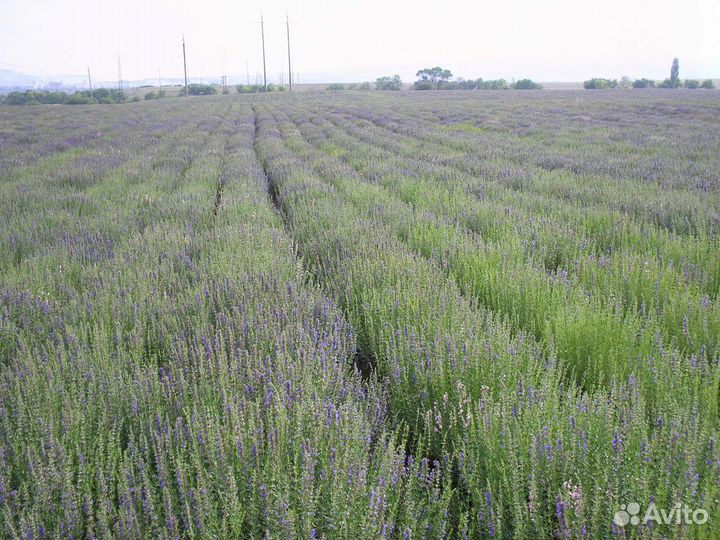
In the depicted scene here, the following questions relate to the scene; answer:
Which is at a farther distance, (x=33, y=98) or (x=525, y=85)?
(x=525, y=85)

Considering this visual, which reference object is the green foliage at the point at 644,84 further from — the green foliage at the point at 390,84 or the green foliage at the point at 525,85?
the green foliage at the point at 390,84

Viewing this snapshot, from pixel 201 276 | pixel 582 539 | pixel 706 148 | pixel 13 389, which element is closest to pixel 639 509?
pixel 582 539

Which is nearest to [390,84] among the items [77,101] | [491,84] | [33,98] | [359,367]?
[491,84]

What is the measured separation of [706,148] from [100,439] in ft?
41.0

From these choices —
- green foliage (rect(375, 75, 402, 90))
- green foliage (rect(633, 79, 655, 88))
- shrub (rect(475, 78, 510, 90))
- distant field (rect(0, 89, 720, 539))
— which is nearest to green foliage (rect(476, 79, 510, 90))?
shrub (rect(475, 78, 510, 90))

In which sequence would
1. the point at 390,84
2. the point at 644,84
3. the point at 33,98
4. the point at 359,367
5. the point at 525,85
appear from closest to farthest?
1. the point at 359,367
2. the point at 33,98
3. the point at 644,84
4. the point at 525,85
5. the point at 390,84

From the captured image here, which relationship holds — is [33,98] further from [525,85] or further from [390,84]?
[525,85]

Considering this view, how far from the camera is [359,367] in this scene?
327 cm

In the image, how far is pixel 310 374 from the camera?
2309 millimetres

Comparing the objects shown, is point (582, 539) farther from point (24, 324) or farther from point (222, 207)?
point (222, 207)

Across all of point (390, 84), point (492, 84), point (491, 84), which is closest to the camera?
point (492, 84)

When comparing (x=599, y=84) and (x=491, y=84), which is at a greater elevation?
(x=491, y=84)

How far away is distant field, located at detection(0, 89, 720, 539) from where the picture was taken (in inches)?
64.0

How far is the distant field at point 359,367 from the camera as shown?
1.62m
